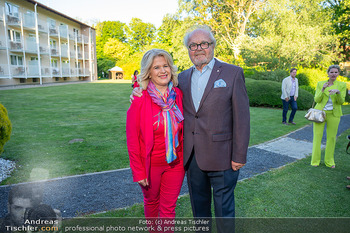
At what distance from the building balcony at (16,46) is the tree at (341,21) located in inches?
1516

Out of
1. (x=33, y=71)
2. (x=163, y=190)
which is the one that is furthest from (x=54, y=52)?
(x=163, y=190)

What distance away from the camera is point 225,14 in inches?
1098

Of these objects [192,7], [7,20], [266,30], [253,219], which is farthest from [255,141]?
[7,20]

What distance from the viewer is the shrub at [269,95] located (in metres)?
14.4

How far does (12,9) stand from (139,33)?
48201 mm

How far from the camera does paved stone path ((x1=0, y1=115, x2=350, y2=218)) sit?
3.64 metres

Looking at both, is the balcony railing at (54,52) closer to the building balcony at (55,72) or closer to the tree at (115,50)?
the building balcony at (55,72)

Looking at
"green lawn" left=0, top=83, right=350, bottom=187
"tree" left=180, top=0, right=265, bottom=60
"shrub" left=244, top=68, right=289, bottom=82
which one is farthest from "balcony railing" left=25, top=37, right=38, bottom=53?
"shrub" left=244, top=68, right=289, bottom=82

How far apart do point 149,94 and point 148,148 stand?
0.59 m

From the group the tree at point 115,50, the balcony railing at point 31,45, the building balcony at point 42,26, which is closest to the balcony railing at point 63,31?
the building balcony at point 42,26

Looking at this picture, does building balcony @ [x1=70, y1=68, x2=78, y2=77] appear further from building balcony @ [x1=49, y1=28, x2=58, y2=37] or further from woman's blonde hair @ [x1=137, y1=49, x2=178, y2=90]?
woman's blonde hair @ [x1=137, y1=49, x2=178, y2=90]

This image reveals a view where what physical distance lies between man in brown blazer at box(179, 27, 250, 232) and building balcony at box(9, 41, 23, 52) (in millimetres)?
32549

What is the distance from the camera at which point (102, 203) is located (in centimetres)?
371

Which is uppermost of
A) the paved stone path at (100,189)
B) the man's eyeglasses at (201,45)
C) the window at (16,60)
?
the window at (16,60)
